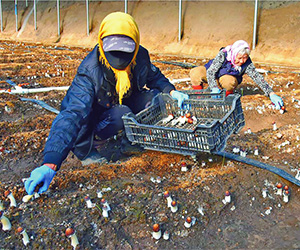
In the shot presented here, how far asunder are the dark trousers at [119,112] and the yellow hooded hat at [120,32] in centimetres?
24

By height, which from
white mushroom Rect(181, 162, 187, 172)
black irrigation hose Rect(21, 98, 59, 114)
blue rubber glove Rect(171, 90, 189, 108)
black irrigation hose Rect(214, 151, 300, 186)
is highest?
blue rubber glove Rect(171, 90, 189, 108)

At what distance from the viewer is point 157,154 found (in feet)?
12.4

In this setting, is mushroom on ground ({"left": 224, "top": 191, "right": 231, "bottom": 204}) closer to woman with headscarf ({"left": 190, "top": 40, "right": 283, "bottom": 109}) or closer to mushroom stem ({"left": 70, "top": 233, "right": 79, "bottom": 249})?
mushroom stem ({"left": 70, "top": 233, "right": 79, "bottom": 249})

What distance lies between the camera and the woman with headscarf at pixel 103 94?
107 inches

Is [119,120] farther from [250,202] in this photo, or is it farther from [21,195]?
[250,202]

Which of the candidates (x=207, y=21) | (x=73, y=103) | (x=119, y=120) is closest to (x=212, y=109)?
(x=119, y=120)

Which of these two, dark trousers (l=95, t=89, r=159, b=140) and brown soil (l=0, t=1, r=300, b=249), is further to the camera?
dark trousers (l=95, t=89, r=159, b=140)

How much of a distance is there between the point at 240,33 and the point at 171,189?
1019 cm

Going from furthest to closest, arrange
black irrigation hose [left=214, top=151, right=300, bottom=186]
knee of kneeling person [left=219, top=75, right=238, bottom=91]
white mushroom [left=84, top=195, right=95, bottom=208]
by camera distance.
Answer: knee of kneeling person [left=219, top=75, right=238, bottom=91] < black irrigation hose [left=214, top=151, right=300, bottom=186] < white mushroom [left=84, top=195, right=95, bottom=208]

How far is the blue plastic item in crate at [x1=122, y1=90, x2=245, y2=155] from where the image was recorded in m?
3.04

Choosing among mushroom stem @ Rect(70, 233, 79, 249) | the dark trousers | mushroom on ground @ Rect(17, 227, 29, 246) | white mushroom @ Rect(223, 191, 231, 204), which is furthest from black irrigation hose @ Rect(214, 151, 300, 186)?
mushroom on ground @ Rect(17, 227, 29, 246)

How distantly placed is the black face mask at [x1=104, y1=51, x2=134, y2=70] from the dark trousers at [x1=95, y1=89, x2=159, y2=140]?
0.56 m

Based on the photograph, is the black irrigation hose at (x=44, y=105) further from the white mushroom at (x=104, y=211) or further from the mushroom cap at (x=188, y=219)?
the mushroom cap at (x=188, y=219)

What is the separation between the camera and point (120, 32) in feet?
10.1
